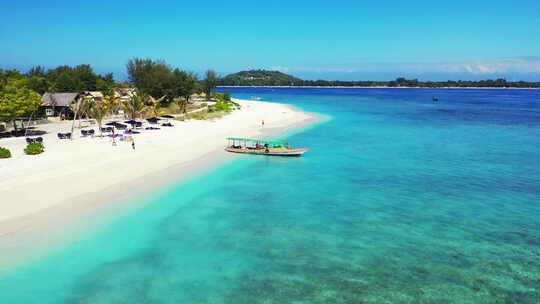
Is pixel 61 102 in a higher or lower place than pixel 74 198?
higher

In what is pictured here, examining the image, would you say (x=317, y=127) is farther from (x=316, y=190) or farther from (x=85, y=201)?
(x=85, y=201)

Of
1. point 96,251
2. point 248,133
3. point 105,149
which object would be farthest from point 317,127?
point 96,251

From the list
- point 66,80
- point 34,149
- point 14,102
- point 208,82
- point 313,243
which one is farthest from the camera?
point 208,82

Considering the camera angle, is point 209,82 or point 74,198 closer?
point 74,198

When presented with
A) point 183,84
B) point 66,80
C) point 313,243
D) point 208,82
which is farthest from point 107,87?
point 313,243

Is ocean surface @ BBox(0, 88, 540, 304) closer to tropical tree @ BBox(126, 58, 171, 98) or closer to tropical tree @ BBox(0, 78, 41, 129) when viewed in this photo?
tropical tree @ BBox(0, 78, 41, 129)

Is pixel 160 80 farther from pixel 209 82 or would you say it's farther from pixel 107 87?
pixel 209 82

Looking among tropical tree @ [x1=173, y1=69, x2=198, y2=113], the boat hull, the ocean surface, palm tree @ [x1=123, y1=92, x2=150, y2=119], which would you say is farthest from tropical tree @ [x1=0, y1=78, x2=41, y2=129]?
tropical tree @ [x1=173, y1=69, x2=198, y2=113]

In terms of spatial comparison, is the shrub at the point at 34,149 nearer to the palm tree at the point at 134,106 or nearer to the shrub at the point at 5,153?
the shrub at the point at 5,153
